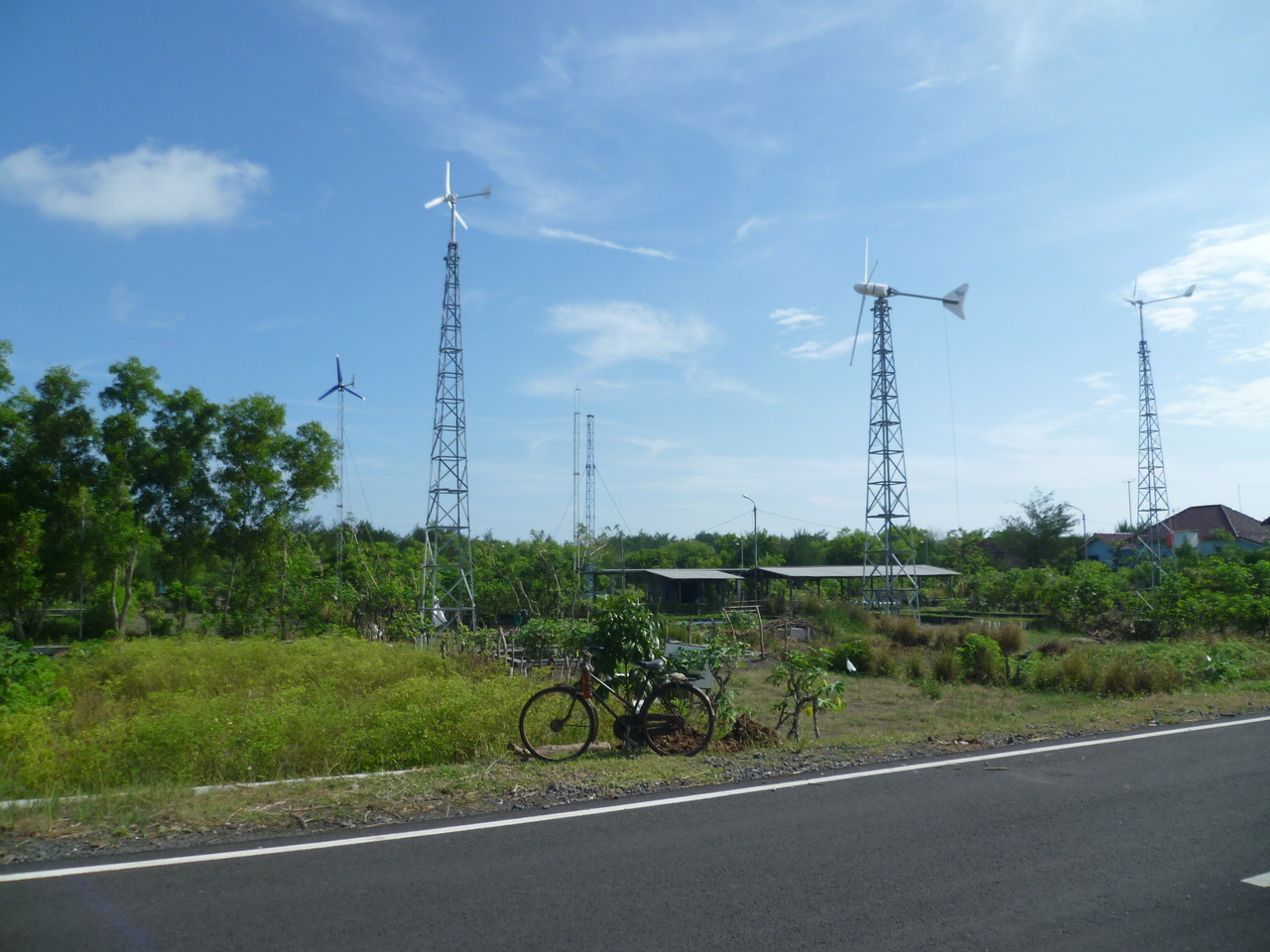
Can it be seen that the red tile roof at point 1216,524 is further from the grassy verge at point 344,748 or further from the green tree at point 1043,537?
the grassy verge at point 344,748

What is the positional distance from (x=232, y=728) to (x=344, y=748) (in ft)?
3.26

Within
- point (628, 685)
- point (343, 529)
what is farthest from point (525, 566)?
point (628, 685)

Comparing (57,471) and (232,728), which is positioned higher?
(57,471)

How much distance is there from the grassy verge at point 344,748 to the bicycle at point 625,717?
9.9 inches

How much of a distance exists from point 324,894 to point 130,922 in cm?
91

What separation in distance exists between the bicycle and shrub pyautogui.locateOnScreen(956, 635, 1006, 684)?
1210 cm

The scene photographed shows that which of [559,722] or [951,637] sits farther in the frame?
[951,637]

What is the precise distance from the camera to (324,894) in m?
4.62

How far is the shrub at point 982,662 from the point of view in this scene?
18.7 meters

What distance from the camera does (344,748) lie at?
26.1 feet

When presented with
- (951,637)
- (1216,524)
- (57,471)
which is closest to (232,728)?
(57,471)

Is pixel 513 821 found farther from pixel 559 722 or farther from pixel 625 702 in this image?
pixel 625 702

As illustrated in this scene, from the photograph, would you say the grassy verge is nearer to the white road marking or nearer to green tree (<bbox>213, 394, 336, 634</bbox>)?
the white road marking

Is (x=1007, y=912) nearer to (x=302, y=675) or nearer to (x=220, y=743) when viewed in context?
(x=220, y=743)
